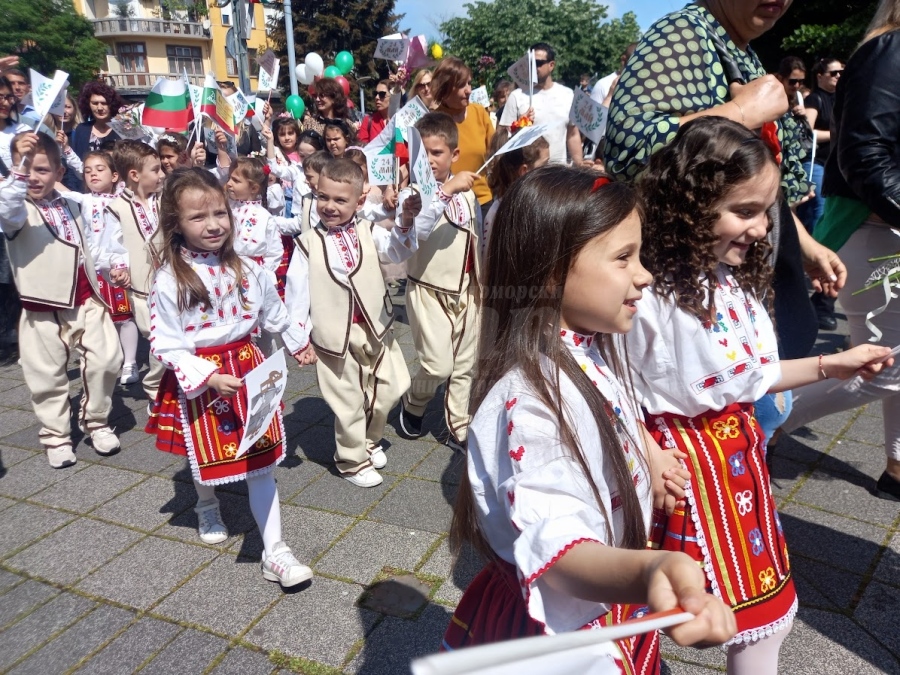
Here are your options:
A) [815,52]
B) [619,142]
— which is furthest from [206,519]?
[815,52]

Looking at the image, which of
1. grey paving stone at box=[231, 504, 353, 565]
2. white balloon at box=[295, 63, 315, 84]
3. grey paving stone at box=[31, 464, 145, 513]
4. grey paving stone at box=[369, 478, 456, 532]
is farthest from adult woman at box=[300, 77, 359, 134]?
white balloon at box=[295, 63, 315, 84]

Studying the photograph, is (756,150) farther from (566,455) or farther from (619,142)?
(566,455)

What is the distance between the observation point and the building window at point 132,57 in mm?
54125

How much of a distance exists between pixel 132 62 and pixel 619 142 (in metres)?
61.3

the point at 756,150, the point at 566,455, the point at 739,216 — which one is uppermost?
the point at 756,150

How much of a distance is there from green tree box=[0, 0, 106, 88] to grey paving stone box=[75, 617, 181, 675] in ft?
Answer: 135

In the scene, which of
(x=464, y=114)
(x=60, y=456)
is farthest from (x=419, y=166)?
(x=60, y=456)

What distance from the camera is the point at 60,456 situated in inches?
151

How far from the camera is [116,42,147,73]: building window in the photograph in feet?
178

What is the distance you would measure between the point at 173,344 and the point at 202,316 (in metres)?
0.15

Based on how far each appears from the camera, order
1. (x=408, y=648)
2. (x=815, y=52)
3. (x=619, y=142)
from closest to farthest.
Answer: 1. (x=619, y=142)
2. (x=408, y=648)
3. (x=815, y=52)

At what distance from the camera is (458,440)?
393cm

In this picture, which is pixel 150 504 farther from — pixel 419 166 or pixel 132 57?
pixel 132 57

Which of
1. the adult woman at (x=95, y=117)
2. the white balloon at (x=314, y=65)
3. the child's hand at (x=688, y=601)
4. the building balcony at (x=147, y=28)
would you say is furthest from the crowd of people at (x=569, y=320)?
the building balcony at (x=147, y=28)
